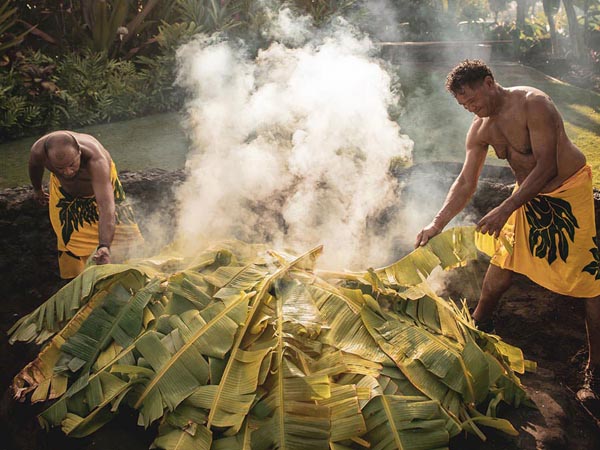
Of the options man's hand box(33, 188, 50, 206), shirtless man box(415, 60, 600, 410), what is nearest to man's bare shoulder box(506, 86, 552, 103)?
shirtless man box(415, 60, 600, 410)

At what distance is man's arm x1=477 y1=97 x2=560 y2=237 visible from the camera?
3.44 meters

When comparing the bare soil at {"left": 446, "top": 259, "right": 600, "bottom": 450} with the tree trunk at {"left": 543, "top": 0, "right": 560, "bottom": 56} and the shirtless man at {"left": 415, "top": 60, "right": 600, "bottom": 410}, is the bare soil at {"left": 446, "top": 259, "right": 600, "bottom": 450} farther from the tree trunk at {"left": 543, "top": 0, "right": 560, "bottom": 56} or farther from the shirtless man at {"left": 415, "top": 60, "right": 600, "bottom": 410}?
the tree trunk at {"left": 543, "top": 0, "right": 560, "bottom": 56}

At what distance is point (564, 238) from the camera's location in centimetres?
358

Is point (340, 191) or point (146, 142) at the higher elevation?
point (340, 191)

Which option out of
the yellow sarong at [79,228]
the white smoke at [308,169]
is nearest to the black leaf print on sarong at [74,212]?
the yellow sarong at [79,228]

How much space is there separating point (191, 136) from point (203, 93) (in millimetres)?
1275

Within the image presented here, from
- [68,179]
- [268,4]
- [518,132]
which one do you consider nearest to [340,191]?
[518,132]

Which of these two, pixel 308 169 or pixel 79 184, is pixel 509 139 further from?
pixel 79 184

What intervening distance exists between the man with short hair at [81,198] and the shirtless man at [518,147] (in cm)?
221

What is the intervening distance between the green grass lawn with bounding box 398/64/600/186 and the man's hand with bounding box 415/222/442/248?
2679mm

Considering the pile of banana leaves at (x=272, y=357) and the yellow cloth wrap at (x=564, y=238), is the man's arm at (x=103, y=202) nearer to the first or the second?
the pile of banana leaves at (x=272, y=357)

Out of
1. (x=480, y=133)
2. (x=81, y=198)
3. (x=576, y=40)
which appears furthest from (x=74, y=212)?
(x=576, y=40)

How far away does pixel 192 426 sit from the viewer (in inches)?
100

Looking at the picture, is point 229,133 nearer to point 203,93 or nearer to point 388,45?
point 203,93
